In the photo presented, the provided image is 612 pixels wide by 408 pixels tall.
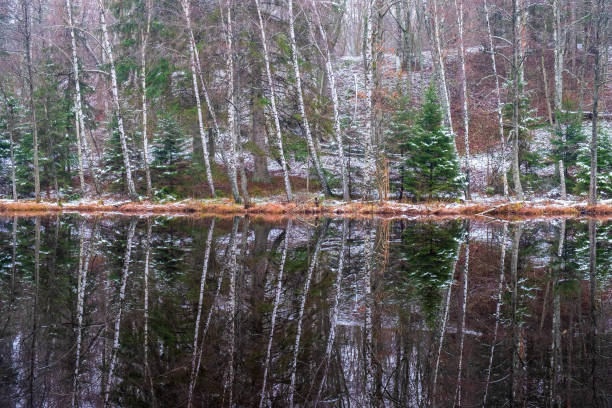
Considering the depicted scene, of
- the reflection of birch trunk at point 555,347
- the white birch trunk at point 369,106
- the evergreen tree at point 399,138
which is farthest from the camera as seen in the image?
the evergreen tree at point 399,138

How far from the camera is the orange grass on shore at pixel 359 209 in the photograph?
1891cm

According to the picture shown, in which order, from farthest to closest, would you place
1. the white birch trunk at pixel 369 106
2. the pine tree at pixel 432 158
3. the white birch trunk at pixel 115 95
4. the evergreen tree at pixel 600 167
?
the evergreen tree at pixel 600 167, the pine tree at pixel 432 158, the white birch trunk at pixel 115 95, the white birch trunk at pixel 369 106

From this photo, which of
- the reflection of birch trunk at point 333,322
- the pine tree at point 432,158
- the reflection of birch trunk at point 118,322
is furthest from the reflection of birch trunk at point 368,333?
the pine tree at point 432,158

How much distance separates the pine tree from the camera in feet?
67.5

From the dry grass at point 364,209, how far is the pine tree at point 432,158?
1424 mm

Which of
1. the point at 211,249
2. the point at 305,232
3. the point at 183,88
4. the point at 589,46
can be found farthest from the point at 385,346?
the point at 589,46

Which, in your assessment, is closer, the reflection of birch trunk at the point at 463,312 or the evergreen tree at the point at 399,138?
the reflection of birch trunk at the point at 463,312

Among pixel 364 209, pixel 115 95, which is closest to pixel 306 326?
pixel 364 209

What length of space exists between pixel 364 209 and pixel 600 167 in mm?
12037

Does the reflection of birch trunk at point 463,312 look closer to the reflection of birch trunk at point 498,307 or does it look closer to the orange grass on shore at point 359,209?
the reflection of birch trunk at point 498,307

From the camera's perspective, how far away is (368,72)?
18.4m

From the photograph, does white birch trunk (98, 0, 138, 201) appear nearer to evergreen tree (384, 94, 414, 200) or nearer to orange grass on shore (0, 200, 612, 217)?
orange grass on shore (0, 200, 612, 217)

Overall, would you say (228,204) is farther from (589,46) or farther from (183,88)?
(589,46)

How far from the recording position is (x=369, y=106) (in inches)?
698
